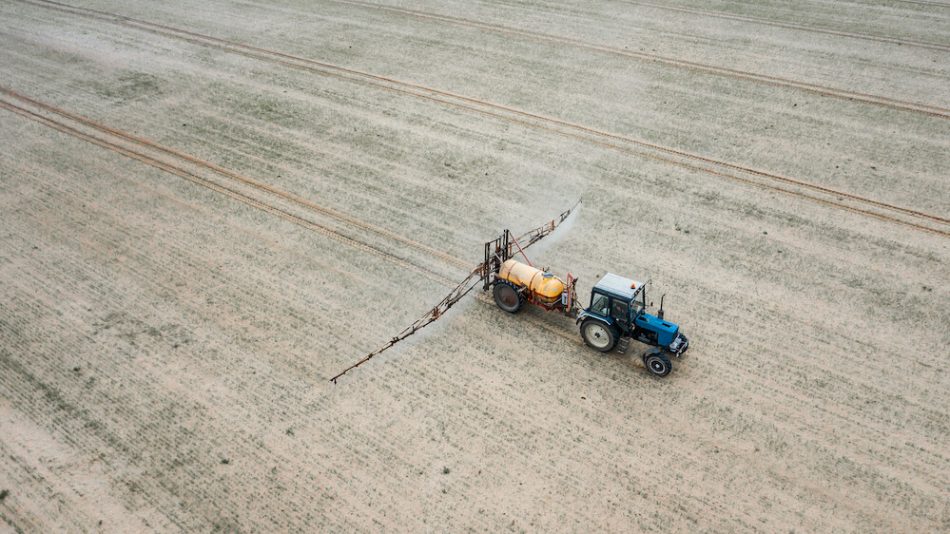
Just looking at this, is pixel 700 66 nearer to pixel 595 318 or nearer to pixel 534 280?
pixel 534 280

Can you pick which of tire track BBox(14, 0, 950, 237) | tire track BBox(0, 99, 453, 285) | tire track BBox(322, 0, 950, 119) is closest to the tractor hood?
tire track BBox(0, 99, 453, 285)

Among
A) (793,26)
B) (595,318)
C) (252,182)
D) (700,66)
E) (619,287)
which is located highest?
(793,26)

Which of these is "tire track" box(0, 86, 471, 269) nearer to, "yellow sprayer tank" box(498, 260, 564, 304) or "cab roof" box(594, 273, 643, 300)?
"yellow sprayer tank" box(498, 260, 564, 304)

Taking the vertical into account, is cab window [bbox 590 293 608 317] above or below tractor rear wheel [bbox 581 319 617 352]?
above

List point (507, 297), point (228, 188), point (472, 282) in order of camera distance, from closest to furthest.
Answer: point (507, 297), point (472, 282), point (228, 188)

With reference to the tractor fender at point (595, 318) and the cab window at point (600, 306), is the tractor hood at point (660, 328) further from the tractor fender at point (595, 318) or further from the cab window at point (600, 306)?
the cab window at point (600, 306)

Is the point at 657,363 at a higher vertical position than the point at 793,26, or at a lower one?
lower

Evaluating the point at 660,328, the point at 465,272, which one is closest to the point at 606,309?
the point at 660,328
